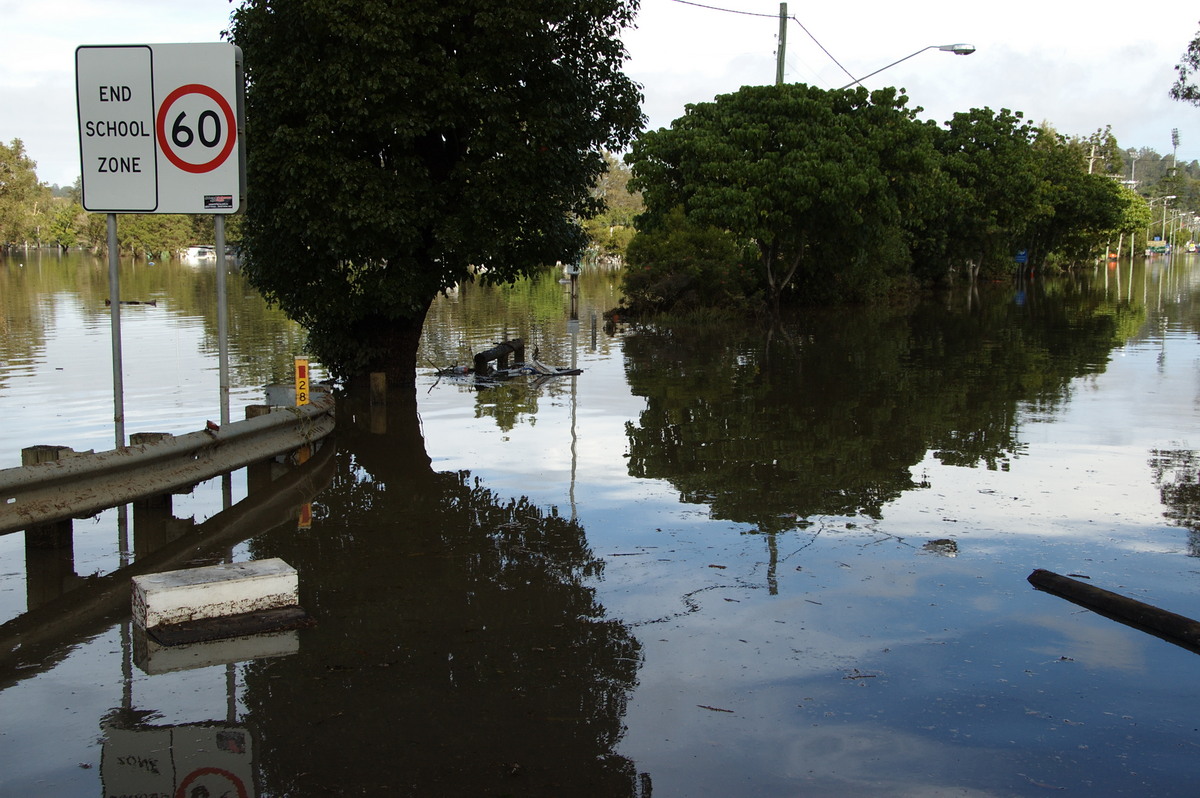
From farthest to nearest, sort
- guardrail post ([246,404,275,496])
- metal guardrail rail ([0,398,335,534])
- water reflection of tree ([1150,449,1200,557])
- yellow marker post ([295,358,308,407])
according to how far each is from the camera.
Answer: yellow marker post ([295,358,308,407])
guardrail post ([246,404,275,496])
water reflection of tree ([1150,449,1200,557])
metal guardrail rail ([0,398,335,534])

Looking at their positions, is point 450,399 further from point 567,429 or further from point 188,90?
point 188,90

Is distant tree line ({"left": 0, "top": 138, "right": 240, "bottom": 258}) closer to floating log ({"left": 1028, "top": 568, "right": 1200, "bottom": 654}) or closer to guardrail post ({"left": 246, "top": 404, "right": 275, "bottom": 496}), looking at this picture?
guardrail post ({"left": 246, "top": 404, "right": 275, "bottom": 496})

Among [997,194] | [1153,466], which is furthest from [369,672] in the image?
[997,194]

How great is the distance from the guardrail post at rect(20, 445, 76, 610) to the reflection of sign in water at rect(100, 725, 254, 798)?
2814 mm

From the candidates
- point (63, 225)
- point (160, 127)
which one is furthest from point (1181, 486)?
point (63, 225)

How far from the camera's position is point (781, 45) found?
1359 inches

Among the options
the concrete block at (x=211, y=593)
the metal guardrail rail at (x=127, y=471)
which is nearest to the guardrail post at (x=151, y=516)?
the metal guardrail rail at (x=127, y=471)

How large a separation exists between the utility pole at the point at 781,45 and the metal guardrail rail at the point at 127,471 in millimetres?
27386

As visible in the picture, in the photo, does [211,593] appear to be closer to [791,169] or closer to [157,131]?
[157,131]

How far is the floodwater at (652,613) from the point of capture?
4539mm

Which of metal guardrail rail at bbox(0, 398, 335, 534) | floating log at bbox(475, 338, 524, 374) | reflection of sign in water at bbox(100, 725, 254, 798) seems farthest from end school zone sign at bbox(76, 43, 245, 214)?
floating log at bbox(475, 338, 524, 374)

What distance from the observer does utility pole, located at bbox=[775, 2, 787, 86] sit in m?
33.6

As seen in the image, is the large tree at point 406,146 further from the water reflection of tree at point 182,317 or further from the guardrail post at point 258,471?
the guardrail post at point 258,471

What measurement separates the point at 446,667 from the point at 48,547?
3714 millimetres
